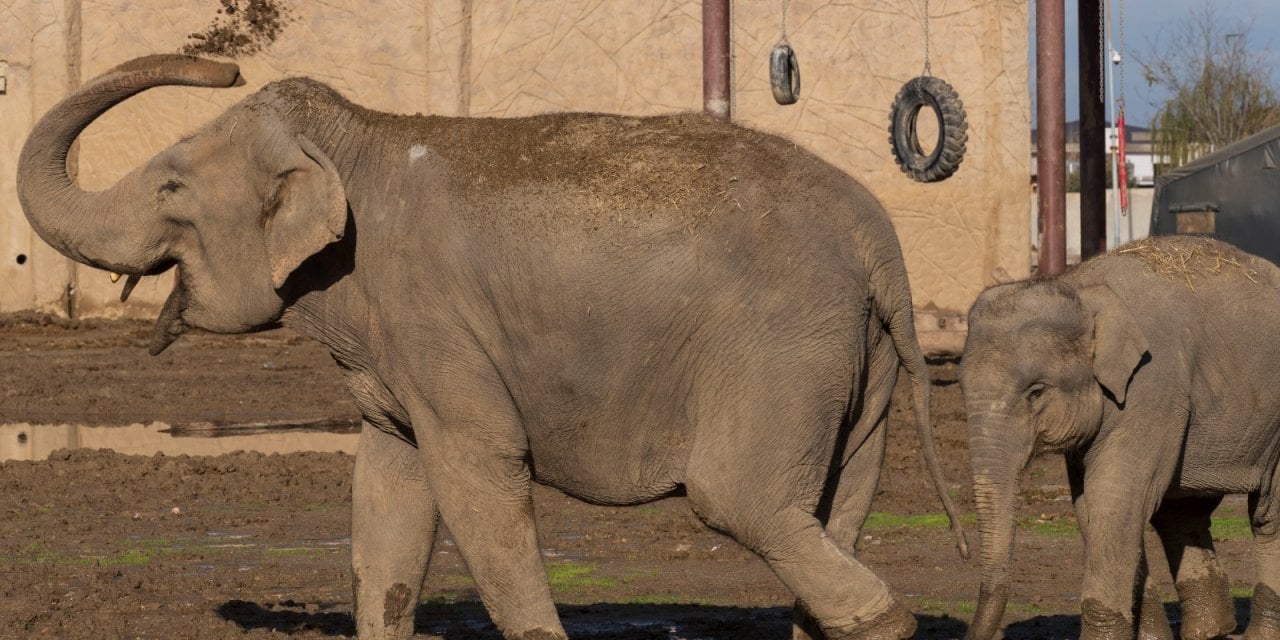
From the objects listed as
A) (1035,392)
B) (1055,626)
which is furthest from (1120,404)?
(1055,626)

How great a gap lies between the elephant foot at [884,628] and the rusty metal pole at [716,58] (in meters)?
9.51

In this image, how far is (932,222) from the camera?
21016 millimetres

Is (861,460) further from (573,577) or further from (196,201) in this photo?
(573,577)

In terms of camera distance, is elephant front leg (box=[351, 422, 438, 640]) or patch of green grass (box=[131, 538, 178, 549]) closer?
elephant front leg (box=[351, 422, 438, 640])

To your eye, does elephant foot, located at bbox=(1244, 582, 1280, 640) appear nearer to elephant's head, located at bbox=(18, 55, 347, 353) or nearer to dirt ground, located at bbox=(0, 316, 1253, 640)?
dirt ground, located at bbox=(0, 316, 1253, 640)

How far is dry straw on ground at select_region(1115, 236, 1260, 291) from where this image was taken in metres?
7.50

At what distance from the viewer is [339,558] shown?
943cm

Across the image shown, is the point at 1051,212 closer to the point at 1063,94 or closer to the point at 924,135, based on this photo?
the point at 1063,94

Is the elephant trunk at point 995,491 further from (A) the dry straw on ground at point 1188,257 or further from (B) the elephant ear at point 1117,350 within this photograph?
(A) the dry straw on ground at point 1188,257

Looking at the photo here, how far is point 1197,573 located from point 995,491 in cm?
131

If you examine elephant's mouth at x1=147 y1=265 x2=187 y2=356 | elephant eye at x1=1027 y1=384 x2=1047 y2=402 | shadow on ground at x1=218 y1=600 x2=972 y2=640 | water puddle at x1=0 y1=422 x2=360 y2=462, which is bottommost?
shadow on ground at x1=218 y1=600 x2=972 y2=640

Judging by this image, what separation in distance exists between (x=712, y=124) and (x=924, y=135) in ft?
47.0

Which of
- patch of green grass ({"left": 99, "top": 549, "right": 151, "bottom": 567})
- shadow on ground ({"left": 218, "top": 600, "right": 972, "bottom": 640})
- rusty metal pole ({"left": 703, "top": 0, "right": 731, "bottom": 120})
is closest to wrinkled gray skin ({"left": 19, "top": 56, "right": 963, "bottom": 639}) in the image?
shadow on ground ({"left": 218, "top": 600, "right": 972, "bottom": 640})

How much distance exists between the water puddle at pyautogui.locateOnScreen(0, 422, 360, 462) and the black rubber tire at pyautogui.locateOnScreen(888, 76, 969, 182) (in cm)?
497
